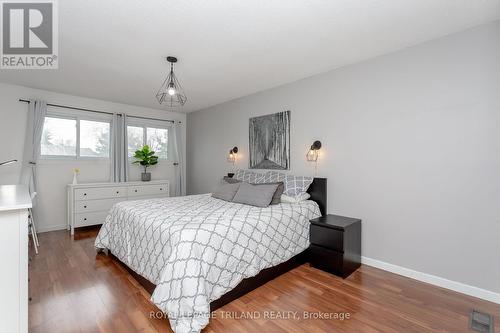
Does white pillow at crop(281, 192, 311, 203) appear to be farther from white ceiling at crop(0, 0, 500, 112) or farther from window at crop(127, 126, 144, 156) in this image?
window at crop(127, 126, 144, 156)

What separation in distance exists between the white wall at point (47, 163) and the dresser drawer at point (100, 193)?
0.46m

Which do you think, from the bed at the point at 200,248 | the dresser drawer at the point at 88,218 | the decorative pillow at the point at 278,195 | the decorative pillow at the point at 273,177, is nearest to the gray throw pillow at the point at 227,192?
the bed at the point at 200,248

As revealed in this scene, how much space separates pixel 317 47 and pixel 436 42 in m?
1.18

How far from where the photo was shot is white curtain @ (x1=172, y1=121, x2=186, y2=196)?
557 cm

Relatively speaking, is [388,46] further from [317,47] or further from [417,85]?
[317,47]

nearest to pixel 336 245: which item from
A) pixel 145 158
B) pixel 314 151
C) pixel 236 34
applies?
pixel 314 151

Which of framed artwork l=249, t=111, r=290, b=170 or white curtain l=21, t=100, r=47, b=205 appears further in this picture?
white curtain l=21, t=100, r=47, b=205

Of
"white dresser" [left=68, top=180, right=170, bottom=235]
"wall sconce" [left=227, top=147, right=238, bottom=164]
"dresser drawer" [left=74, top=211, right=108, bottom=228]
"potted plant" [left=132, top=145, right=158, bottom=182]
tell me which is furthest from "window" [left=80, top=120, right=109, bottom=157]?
"wall sconce" [left=227, top=147, right=238, bottom=164]

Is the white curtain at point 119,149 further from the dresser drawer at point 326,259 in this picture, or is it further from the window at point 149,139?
the dresser drawer at point 326,259

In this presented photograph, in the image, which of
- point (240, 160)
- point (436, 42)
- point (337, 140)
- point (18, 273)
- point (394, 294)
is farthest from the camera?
point (240, 160)

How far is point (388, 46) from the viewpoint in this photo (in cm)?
253

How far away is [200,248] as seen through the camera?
1.83 m

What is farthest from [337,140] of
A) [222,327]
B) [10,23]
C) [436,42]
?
[10,23]

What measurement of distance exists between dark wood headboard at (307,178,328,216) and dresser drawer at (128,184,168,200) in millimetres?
3275
